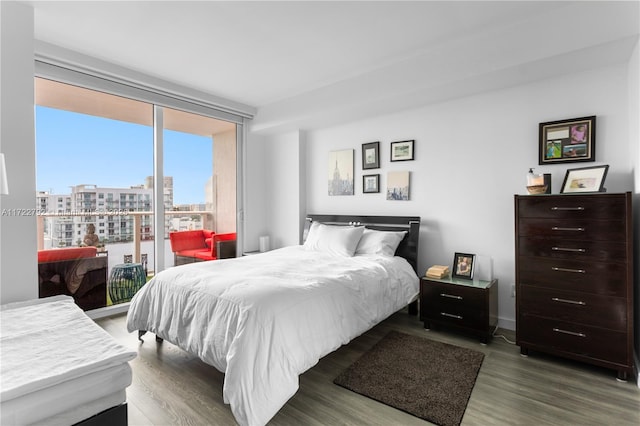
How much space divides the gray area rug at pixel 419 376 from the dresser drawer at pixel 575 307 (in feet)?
1.95

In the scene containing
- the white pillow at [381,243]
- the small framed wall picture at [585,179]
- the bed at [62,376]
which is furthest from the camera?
the white pillow at [381,243]

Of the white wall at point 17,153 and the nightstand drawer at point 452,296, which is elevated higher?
the white wall at point 17,153

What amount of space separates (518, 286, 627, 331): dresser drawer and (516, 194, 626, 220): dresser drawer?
0.58 meters

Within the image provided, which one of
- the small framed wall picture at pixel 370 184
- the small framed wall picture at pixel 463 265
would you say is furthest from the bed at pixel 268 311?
the small framed wall picture at pixel 370 184

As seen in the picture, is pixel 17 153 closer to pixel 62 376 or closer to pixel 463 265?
pixel 62 376

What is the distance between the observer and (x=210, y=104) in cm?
440

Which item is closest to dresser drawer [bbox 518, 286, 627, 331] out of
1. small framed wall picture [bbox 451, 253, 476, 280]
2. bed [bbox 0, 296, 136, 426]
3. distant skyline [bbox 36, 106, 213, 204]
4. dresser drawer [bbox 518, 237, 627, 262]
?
dresser drawer [bbox 518, 237, 627, 262]

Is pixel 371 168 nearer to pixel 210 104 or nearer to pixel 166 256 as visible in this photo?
pixel 210 104

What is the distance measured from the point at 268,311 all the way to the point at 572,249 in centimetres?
230

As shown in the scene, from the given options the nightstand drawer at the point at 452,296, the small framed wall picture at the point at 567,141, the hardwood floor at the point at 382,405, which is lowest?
the hardwood floor at the point at 382,405

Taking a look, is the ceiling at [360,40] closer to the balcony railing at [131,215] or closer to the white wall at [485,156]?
the white wall at [485,156]

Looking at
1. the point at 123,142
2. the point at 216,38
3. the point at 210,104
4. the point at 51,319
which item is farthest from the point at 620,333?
the point at 123,142

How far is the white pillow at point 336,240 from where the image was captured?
3667mm

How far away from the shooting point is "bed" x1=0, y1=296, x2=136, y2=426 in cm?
117
